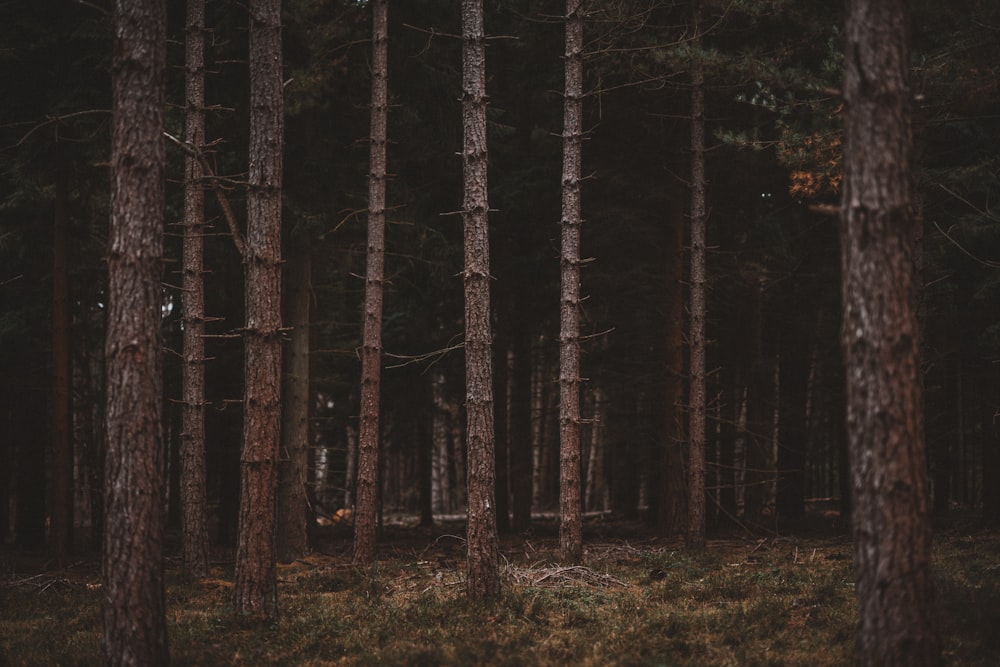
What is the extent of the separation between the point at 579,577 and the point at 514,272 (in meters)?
10.4

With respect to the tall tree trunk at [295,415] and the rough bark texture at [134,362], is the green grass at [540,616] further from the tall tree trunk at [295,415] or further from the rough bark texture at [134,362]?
the tall tree trunk at [295,415]

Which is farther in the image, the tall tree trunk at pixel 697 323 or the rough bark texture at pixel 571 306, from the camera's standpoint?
the tall tree trunk at pixel 697 323

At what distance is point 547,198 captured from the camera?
19.7m

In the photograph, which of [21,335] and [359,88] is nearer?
[359,88]

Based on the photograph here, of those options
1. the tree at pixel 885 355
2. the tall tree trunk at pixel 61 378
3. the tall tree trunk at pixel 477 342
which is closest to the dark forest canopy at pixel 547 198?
the tall tree trunk at pixel 61 378

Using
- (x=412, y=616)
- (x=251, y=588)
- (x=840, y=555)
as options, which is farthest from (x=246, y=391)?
(x=840, y=555)

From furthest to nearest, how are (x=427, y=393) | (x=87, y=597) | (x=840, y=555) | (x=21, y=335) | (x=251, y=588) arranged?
(x=427, y=393)
(x=21, y=335)
(x=840, y=555)
(x=87, y=597)
(x=251, y=588)

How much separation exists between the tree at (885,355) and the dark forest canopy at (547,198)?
6.61m

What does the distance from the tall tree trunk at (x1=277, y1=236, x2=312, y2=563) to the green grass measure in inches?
90.8

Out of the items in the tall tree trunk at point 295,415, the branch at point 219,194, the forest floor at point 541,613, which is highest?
the branch at point 219,194

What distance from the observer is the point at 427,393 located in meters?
24.5

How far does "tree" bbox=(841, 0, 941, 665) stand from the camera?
5.96 m

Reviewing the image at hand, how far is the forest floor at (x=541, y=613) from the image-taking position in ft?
27.1

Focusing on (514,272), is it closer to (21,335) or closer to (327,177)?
(327,177)
